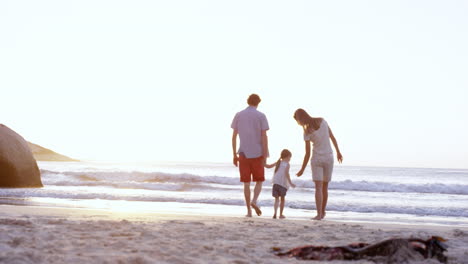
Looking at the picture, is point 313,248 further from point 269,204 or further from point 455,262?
point 269,204

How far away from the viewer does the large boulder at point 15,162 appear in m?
15.8

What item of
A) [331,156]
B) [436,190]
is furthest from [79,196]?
[436,190]

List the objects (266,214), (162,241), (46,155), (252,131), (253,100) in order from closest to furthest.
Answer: (162,241), (252,131), (253,100), (266,214), (46,155)

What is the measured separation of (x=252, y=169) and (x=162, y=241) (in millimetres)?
3623

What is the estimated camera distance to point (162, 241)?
467cm

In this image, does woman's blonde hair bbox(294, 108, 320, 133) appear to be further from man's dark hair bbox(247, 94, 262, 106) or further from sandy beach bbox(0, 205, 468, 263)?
sandy beach bbox(0, 205, 468, 263)

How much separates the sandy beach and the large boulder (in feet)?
35.6

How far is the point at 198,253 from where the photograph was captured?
415cm

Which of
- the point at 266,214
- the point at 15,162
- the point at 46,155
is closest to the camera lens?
the point at 266,214

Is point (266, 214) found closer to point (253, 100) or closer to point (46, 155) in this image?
point (253, 100)

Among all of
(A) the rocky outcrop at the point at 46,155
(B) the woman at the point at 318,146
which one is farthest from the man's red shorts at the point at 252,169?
(A) the rocky outcrop at the point at 46,155

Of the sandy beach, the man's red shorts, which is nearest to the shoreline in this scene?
the man's red shorts

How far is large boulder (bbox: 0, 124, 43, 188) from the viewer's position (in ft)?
52.0

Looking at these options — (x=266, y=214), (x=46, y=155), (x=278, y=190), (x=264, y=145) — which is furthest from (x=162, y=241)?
(x=46, y=155)
